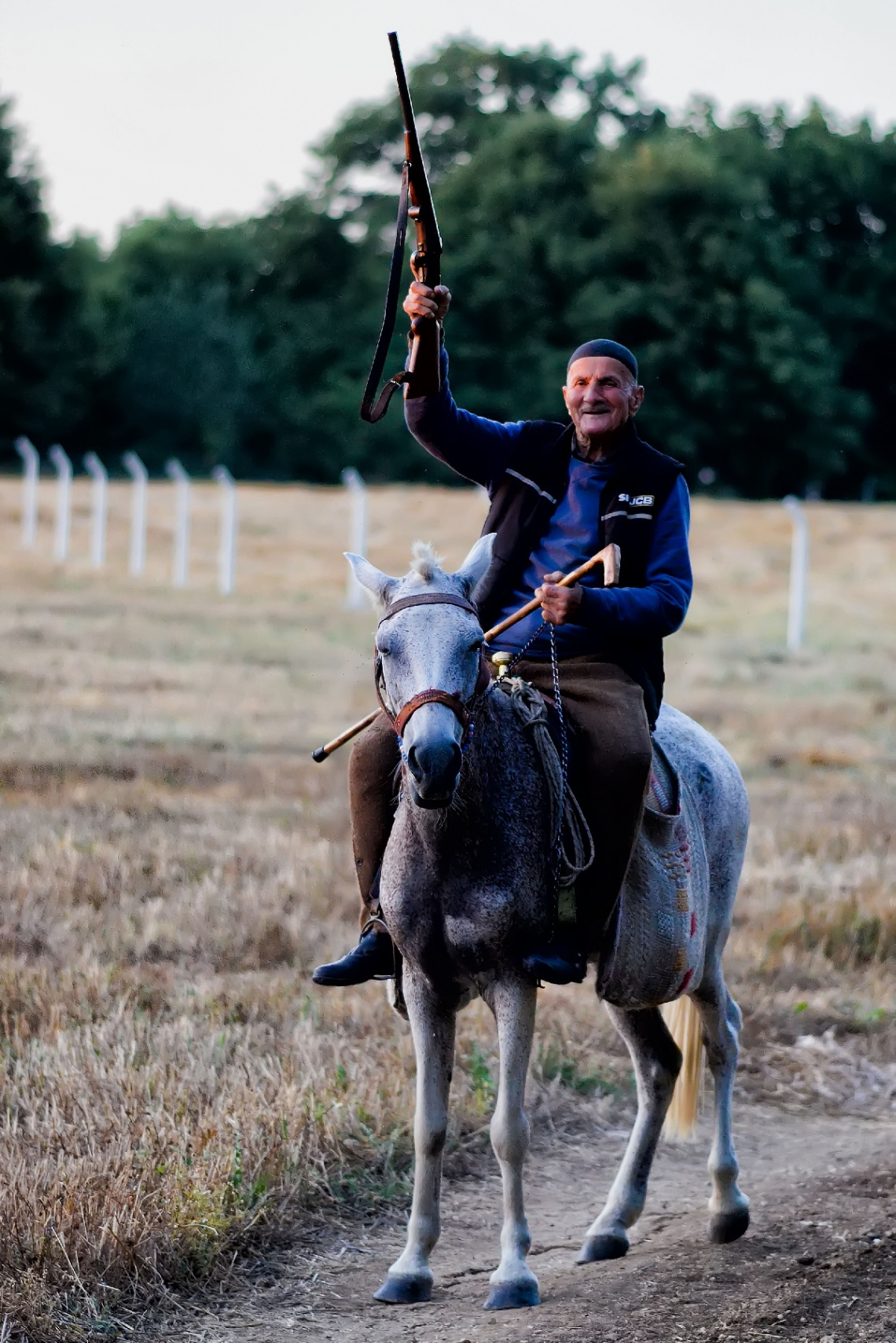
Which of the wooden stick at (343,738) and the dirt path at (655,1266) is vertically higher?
the wooden stick at (343,738)

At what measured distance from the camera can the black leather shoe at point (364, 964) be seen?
5.32m

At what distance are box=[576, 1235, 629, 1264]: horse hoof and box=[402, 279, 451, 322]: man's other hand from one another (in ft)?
9.93

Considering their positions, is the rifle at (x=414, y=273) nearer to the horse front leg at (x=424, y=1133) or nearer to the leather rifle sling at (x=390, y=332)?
the leather rifle sling at (x=390, y=332)

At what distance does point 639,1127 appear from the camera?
6031mm

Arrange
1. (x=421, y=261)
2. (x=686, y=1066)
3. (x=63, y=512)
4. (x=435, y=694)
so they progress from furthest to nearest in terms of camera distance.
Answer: (x=63, y=512), (x=686, y=1066), (x=421, y=261), (x=435, y=694)

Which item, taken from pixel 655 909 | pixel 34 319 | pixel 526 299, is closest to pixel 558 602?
pixel 655 909

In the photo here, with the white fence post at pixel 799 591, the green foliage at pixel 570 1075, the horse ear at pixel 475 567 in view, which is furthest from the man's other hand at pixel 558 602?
the white fence post at pixel 799 591

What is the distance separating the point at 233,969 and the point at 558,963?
12.1 ft

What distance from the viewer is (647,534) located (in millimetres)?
5426

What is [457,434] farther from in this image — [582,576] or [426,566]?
[426,566]

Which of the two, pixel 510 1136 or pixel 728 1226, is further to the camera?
pixel 728 1226

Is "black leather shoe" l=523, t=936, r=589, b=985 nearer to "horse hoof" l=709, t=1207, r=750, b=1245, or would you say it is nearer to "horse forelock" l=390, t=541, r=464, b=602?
"horse forelock" l=390, t=541, r=464, b=602

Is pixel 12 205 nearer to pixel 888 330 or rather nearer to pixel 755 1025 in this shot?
pixel 888 330

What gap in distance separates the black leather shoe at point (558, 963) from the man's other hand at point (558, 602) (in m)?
0.96
